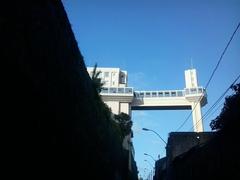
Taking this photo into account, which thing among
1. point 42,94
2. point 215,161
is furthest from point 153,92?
point 42,94

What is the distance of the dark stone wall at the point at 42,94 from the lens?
219 inches

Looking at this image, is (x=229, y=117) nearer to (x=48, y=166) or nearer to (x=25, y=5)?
(x=48, y=166)

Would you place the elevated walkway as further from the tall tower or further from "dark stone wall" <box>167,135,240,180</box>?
"dark stone wall" <box>167,135,240,180</box>

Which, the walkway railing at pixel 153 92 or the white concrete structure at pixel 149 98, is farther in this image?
the walkway railing at pixel 153 92

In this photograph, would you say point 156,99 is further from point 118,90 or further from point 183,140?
point 183,140

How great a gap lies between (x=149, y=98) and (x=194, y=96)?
471 inches

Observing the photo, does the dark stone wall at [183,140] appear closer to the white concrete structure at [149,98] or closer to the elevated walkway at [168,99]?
the white concrete structure at [149,98]

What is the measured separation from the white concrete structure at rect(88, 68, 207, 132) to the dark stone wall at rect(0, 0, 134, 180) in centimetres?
7173

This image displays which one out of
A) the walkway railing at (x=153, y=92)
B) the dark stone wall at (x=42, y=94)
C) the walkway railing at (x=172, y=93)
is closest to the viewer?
the dark stone wall at (x=42, y=94)

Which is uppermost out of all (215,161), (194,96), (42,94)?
(194,96)

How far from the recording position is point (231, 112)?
13.8 m

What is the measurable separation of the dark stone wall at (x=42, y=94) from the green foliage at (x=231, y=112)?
19.8 feet

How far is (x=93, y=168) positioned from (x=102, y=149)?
2.51 meters

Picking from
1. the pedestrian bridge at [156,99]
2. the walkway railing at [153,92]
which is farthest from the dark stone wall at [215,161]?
the walkway railing at [153,92]
